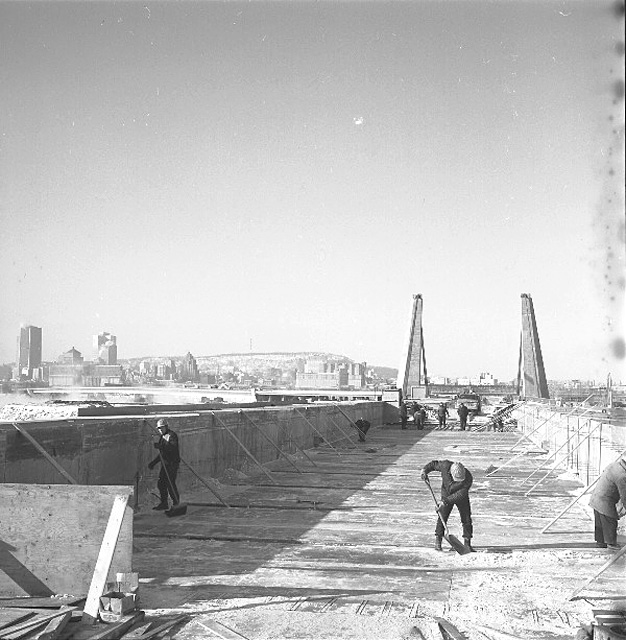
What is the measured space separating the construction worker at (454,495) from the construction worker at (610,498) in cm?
185

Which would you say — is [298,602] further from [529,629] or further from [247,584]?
[529,629]

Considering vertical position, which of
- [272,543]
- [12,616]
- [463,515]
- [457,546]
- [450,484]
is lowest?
[272,543]

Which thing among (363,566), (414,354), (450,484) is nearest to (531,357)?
(414,354)

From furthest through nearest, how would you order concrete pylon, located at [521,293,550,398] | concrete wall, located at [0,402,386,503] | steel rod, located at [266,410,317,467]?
concrete pylon, located at [521,293,550,398], steel rod, located at [266,410,317,467], concrete wall, located at [0,402,386,503]

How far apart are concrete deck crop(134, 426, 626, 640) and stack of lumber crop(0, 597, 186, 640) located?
29 centimetres

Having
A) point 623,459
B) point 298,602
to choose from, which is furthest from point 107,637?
point 623,459

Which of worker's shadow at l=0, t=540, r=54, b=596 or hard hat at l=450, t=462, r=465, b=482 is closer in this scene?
worker's shadow at l=0, t=540, r=54, b=596

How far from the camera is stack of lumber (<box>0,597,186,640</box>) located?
671cm

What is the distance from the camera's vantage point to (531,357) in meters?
109

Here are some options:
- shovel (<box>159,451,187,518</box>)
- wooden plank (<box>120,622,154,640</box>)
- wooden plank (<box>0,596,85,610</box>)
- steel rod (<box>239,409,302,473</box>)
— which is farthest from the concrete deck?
steel rod (<box>239,409,302,473</box>)

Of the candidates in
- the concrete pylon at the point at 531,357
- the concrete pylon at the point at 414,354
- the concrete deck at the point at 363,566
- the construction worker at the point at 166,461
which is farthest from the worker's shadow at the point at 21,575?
the concrete pylon at the point at 531,357

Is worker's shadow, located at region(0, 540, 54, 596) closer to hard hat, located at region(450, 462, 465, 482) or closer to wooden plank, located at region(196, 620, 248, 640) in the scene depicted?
wooden plank, located at region(196, 620, 248, 640)

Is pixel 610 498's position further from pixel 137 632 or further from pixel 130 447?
pixel 130 447

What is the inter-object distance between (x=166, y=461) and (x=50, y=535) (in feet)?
15.0
